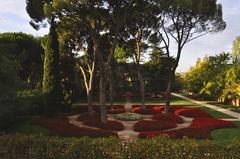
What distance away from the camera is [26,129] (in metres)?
19.9

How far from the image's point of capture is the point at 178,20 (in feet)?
95.6

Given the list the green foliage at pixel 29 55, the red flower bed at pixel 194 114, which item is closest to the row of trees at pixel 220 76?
the red flower bed at pixel 194 114

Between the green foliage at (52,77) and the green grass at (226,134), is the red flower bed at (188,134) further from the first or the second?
the green foliage at (52,77)

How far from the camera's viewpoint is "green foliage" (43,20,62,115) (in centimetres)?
2645

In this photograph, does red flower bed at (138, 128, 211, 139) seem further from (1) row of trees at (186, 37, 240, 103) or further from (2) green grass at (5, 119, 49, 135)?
(1) row of trees at (186, 37, 240, 103)

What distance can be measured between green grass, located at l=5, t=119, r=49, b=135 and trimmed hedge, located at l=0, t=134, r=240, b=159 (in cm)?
839

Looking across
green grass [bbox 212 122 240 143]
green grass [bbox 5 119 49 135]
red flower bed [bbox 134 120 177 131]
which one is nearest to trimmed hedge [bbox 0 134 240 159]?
green grass [bbox 212 122 240 143]

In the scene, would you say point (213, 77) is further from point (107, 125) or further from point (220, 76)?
point (107, 125)

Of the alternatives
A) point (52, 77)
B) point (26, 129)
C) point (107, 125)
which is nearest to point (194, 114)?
point (107, 125)

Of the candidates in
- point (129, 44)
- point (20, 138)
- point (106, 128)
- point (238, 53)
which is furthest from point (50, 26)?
point (238, 53)

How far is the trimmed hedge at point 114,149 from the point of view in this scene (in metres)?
9.73

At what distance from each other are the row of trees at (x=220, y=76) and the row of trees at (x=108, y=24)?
40.8ft

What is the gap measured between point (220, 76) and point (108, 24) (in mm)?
24388

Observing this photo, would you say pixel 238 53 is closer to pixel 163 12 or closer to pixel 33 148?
pixel 163 12
